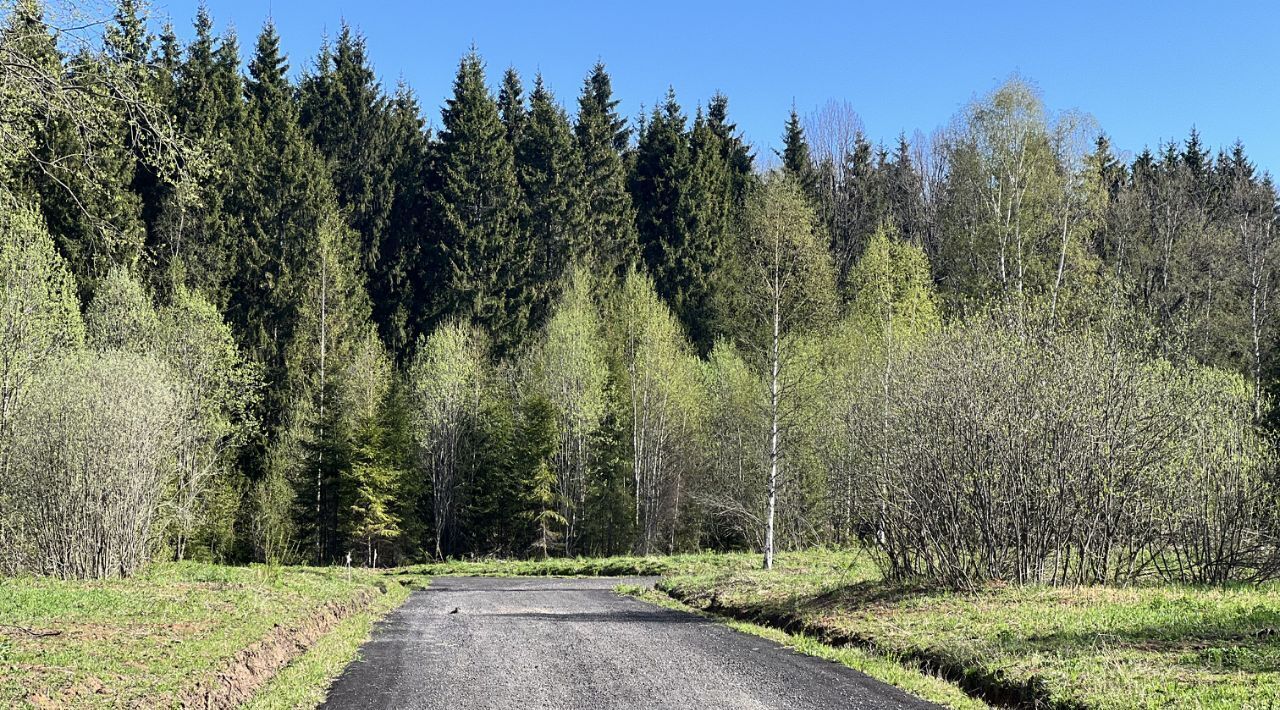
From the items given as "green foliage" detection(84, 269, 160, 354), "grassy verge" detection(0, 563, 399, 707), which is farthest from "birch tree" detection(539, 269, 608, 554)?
"grassy verge" detection(0, 563, 399, 707)

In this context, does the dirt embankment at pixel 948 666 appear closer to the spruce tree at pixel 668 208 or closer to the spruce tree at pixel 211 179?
the spruce tree at pixel 211 179

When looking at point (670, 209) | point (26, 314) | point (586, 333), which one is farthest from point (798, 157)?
point (26, 314)

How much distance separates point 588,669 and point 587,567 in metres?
25.5

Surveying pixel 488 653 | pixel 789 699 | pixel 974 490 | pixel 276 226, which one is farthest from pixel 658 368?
pixel 789 699

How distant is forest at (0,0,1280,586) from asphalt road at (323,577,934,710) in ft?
14.6

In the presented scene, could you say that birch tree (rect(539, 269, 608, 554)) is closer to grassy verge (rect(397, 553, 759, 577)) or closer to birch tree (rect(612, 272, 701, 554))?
birch tree (rect(612, 272, 701, 554))

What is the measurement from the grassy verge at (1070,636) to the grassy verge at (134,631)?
7.14m

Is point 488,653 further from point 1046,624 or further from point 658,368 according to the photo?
point 658,368

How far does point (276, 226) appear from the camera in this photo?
171 ft

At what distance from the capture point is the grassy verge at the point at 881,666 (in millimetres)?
9188

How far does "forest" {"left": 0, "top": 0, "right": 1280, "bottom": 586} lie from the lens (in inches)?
586

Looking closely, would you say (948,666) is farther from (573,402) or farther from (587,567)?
(573,402)

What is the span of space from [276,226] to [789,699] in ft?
158

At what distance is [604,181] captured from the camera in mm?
63469
